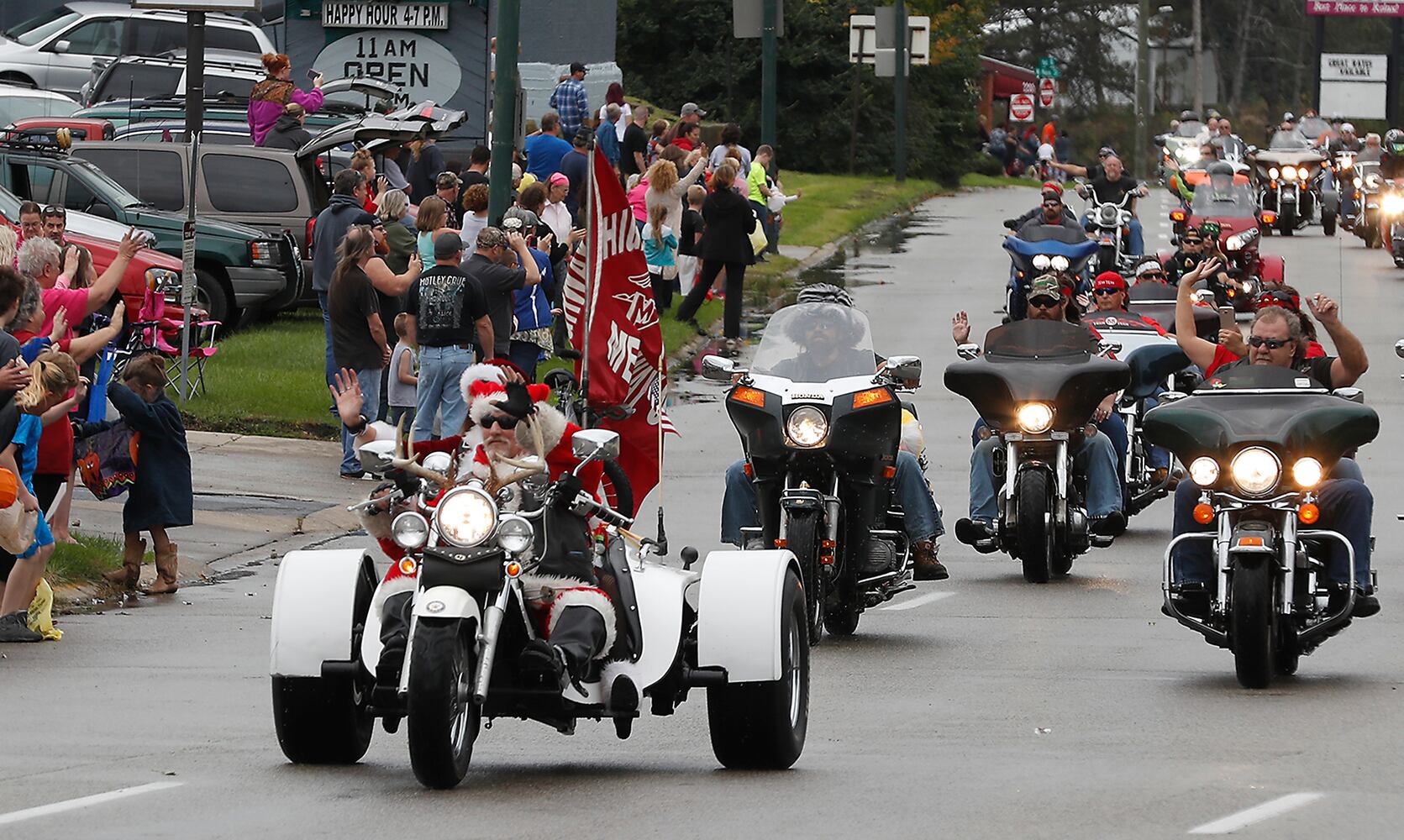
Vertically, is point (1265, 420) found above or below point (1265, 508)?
above

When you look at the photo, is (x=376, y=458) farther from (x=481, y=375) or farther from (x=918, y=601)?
(x=918, y=601)

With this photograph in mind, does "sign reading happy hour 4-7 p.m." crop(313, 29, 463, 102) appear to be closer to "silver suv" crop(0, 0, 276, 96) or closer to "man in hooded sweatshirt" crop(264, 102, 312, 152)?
"man in hooded sweatshirt" crop(264, 102, 312, 152)

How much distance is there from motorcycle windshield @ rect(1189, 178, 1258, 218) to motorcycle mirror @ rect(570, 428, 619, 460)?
84.3ft

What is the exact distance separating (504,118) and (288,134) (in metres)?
6.20

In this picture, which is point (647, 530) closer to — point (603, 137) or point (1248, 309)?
point (1248, 309)

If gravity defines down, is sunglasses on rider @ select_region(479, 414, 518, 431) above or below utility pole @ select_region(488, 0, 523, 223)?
below

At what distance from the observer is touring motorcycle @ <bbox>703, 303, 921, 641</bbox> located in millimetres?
12523

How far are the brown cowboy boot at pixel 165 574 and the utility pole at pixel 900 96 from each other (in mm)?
31223

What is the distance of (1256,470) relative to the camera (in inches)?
436

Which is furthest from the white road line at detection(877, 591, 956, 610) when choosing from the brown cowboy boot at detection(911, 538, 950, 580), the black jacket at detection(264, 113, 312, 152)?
the black jacket at detection(264, 113, 312, 152)

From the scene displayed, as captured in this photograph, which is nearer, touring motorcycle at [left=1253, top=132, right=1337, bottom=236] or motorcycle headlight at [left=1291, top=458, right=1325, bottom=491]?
motorcycle headlight at [left=1291, top=458, right=1325, bottom=491]

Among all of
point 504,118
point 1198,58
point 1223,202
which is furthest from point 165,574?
point 1198,58

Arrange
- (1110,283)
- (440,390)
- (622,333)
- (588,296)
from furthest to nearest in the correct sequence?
(1110,283)
(440,390)
(622,333)
(588,296)

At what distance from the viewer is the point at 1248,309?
2895 cm
